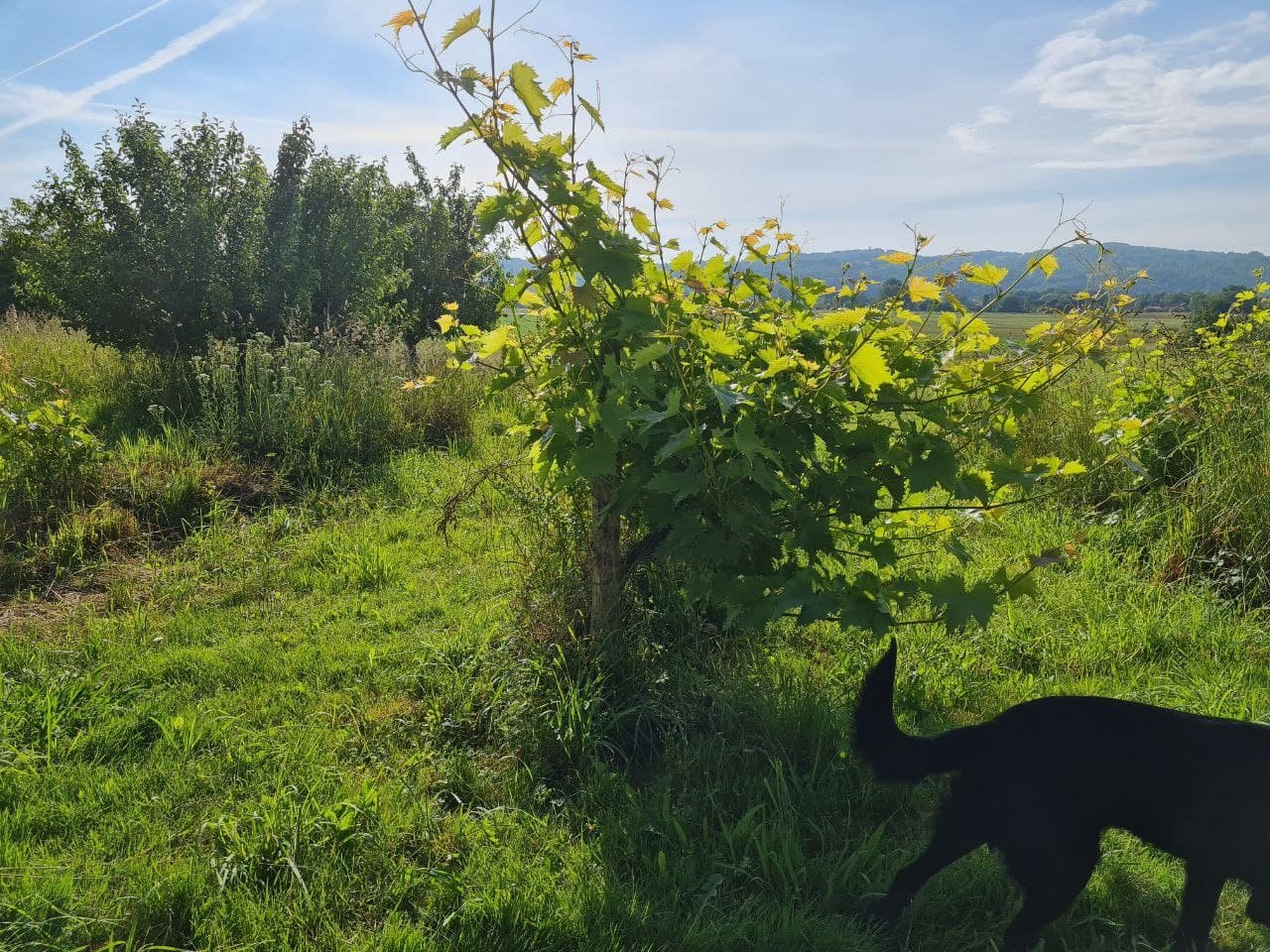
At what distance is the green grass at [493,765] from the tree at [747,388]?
2.30 feet

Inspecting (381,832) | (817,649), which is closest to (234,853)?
(381,832)

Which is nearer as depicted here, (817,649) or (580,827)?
(580,827)

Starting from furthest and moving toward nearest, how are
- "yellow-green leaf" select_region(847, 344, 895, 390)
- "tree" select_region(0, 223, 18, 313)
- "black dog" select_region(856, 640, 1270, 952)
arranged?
"tree" select_region(0, 223, 18, 313) < "yellow-green leaf" select_region(847, 344, 895, 390) < "black dog" select_region(856, 640, 1270, 952)

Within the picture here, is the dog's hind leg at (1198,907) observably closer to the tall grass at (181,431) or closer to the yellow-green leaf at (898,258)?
the yellow-green leaf at (898,258)

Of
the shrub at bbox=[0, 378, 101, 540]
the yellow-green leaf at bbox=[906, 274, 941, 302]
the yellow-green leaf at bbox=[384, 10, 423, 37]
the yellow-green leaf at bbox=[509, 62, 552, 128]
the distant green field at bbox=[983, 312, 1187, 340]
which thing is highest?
the yellow-green leaf at bbox=[384, 10, 423, 37]

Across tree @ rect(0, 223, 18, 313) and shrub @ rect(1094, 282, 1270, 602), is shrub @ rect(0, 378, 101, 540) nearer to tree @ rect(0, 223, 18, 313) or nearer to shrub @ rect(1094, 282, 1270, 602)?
shrub @ rect(1094, 282, 1270, 602)

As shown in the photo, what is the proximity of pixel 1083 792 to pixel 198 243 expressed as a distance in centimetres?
852

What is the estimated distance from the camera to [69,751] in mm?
2969

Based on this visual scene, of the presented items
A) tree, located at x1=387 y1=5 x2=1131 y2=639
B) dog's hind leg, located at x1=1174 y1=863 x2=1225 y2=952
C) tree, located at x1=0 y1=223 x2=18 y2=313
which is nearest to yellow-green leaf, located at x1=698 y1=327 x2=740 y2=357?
tree, located at x1=387 y1=5 x2=1131 y2=639

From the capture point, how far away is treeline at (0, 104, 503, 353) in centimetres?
789

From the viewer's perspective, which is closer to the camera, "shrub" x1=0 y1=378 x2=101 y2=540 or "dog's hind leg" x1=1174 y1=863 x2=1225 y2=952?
"dog's hind leg" x1=1174 y1=863 x2=1225 y2=952

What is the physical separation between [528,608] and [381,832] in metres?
1.22

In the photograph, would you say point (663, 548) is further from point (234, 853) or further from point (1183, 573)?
point (1183, 573)

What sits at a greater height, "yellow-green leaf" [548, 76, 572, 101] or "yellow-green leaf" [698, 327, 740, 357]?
A: "yellow-green leaf" [548, 76, 572, 101]
